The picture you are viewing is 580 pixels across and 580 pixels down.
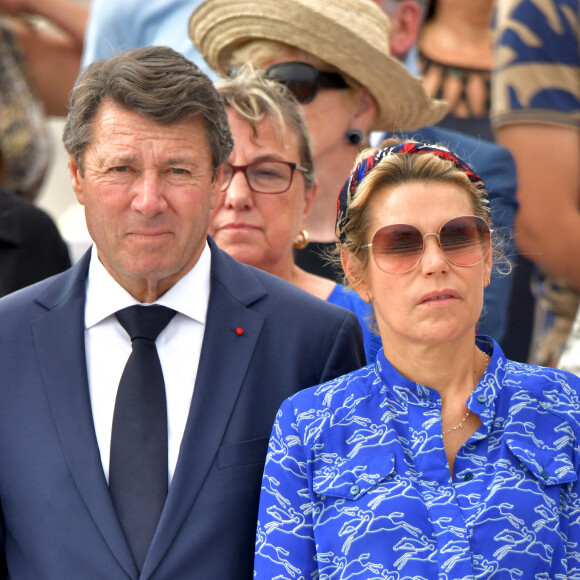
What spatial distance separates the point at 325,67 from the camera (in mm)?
3971

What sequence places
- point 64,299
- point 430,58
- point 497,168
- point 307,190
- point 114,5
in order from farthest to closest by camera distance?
1. point 430,58
2. point 114,5
3. point 497,168
4. point 307,190
5. point 64,299

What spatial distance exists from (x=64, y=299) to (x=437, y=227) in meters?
0.97

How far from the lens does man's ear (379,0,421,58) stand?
4707 millimetres

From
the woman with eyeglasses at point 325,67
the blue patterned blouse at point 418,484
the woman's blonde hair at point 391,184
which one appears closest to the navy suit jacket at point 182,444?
the blue patterned blouse at point 418,484

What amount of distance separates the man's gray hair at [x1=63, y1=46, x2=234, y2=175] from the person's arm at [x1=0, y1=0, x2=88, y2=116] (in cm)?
264

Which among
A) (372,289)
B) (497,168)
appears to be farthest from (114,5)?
(372,289)

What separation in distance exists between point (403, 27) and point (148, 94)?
2.44 meters

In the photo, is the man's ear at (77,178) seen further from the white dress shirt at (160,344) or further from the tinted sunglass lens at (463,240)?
A: the tinted sunglass lens at (463,240)

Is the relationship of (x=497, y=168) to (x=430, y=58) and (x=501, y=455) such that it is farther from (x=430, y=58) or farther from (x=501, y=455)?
(x=501, y=455)

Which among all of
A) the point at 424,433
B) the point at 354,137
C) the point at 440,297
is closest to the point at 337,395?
the point at 424,433

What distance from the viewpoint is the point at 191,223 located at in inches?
104

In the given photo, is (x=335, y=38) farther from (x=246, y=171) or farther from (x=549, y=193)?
(x=549, y=193)

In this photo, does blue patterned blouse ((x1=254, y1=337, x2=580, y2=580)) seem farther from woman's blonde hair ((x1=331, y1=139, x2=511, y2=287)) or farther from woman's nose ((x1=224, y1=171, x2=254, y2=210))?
woman's nose ((x1=224, y1=171, x2=254, y2=210))

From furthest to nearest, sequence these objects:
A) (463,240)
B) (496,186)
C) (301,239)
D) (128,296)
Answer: (496,186)
(301,239)
(128,296)
(463,240)
